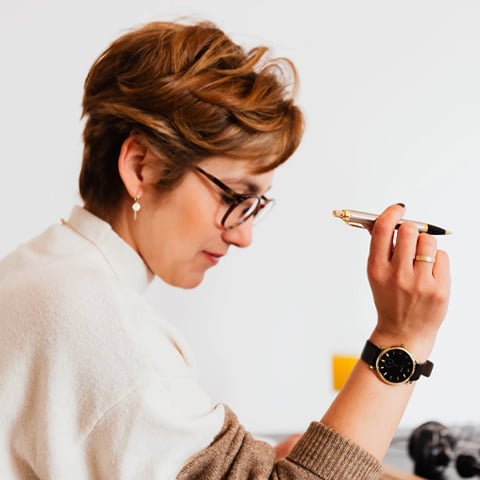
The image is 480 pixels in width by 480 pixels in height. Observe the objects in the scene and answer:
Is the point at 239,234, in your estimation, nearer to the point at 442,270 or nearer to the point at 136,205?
the point at 136,205

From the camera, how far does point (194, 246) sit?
107 centimetres

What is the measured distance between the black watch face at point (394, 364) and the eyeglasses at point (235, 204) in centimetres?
31

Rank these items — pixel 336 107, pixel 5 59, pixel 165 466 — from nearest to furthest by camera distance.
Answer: pixel 165 466
pixel 5 59
pixel 336 107

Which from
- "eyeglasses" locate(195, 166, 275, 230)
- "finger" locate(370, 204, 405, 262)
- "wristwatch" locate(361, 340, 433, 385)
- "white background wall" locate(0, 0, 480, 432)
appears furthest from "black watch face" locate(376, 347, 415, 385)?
"white background wall" locate(0, 0, 480, 432)

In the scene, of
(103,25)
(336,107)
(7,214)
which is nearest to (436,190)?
(336,107)

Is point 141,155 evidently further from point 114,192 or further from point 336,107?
point 336,107

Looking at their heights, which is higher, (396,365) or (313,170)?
(313,170)

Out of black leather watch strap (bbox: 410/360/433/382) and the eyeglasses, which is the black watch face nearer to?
black leather watch strap (bbox: 410/360/433/382)

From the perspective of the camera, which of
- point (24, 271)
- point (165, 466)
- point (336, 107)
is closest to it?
point (165, 466)

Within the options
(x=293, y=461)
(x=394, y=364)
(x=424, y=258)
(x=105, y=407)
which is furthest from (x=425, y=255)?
(x=105, y=407)

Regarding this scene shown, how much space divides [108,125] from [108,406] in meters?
0.40

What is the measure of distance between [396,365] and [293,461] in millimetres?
152

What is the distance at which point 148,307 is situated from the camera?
→ 93 cm

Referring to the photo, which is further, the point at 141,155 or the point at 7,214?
the point at 7,214
